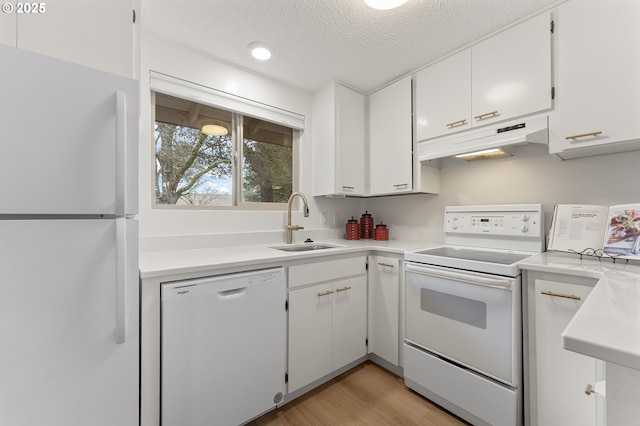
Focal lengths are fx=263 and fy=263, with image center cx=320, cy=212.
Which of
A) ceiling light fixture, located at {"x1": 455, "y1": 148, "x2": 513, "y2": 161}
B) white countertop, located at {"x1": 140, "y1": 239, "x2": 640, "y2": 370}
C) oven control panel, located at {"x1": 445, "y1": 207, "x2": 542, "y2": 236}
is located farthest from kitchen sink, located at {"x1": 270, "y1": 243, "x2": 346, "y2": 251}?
ceiling light fixture, located at {"x1": 455, "y1": 148, "x2": 513, "y2": 161}

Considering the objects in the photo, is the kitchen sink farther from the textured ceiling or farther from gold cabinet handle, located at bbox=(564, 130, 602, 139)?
gold cabinet handle, located at bbox=(564, 130, 602, 139)

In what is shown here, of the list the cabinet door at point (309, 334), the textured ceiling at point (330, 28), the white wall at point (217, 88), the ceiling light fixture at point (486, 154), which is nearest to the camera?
the textured ceiling at point (330, 28)

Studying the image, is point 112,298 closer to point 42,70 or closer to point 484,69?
point 42,70

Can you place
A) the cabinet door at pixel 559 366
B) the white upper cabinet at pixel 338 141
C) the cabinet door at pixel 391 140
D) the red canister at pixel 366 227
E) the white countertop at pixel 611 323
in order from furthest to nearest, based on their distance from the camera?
the red canister at pixel 366 227 → the white upper cabinet at pixel 338 141 → the cabinet door at pixel 391 140 → the cabinet door at pixel 559 366 → the white countertop at pixel 611 323

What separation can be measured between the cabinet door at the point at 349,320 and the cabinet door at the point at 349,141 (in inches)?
33.4

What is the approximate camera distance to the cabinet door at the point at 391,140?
224 cm

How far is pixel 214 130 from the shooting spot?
211cm

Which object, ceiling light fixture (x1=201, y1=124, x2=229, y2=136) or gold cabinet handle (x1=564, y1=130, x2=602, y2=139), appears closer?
gold cabinet handle (x1=564, y1=130, x2=602, y2=139)

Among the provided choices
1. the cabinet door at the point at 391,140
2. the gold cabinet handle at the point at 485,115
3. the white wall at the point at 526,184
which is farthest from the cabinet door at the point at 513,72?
the cabinet door at the point at 391,140

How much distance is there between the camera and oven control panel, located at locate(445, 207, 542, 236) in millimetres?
1703

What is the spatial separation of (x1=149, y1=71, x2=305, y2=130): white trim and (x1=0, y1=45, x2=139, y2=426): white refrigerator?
1146 mm

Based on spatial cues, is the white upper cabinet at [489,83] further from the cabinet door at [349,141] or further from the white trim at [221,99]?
the white trim at [221,99]

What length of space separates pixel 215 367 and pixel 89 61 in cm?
138

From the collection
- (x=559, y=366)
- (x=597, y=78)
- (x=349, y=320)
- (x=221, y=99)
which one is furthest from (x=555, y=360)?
(x=221, y=99)
